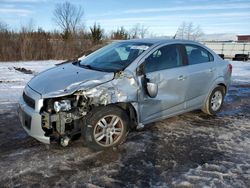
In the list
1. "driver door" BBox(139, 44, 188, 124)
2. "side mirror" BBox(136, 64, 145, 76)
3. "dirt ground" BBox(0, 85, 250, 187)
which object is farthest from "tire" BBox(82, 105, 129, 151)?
"side mirror" BBox(136, 64, 145, 76)

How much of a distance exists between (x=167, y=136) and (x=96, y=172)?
1777 millimetres

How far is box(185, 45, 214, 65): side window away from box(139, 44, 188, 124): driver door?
0.29 m

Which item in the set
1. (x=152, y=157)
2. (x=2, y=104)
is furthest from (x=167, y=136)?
(x=2, y=104)

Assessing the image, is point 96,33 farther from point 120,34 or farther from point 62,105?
point 62,105

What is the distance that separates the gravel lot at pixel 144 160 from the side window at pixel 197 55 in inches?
51.8

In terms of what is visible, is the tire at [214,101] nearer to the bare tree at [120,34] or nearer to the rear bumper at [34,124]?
the rear bumper at [34,124]

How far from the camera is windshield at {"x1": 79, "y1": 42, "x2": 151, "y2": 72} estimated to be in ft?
15.2

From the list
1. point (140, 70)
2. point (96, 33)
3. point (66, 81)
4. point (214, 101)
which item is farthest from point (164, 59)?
point (96, 33)

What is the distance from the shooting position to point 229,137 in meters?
4.96

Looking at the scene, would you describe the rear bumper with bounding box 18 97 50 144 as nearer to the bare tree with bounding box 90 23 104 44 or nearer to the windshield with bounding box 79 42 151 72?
the windshield with bounding box 79 42 151 72

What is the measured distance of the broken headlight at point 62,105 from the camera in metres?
3.90

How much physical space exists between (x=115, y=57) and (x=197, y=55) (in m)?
1.80

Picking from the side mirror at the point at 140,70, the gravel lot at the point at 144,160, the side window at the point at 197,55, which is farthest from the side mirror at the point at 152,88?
the side window at the point at 197,55

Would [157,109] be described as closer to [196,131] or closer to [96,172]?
[196,131]
